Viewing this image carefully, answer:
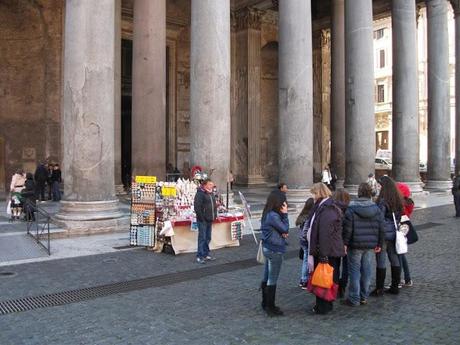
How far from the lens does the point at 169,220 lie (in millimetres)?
10078

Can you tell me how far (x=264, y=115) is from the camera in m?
29.2

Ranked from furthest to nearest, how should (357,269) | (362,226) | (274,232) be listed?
(357,269) → (362,226) → (274,232)

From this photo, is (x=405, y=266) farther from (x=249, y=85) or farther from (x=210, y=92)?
(x=249, y=85)

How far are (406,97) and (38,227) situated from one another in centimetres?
1531

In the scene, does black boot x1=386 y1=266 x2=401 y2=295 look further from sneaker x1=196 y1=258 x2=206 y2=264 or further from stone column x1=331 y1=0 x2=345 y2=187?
stone column x1=331 y1=0 x2=345 y2=187

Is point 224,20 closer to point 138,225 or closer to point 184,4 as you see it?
point 138,225

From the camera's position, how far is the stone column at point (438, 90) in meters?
23.9

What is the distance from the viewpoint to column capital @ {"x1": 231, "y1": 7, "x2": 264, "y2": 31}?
27531 mm

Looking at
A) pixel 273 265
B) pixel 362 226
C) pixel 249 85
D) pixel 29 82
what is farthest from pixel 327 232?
pixel 249 85

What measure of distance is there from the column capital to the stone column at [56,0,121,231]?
54.5 ft

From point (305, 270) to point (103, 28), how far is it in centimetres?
776

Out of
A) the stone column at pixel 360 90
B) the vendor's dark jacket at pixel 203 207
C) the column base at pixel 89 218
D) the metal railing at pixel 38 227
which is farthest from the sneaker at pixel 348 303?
the stone column at pixel 360 90

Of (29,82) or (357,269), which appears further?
(29,82)

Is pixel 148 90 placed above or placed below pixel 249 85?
below
